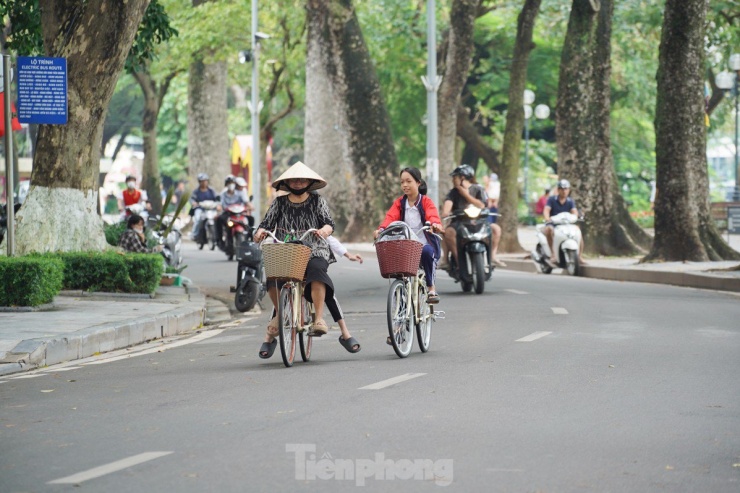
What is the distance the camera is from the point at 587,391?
9609 millimetres

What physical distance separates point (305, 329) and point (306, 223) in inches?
33.3

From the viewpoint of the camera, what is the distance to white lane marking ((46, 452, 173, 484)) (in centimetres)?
661

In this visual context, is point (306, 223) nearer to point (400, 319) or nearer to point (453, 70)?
point (400, 319)

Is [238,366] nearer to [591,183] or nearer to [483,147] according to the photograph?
[591,183]

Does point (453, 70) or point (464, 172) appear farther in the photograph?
point (453, 70)

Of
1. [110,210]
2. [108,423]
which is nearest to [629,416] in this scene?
[108,423]

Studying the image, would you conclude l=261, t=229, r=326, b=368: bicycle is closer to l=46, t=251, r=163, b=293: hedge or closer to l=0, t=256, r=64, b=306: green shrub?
l=0, t=256, r=64, b=306: green shrub

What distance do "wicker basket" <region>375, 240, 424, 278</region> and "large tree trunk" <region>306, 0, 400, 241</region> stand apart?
26.0 m

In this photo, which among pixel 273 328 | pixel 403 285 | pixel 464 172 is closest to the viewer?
pixel 273 328

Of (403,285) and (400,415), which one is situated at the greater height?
(403,285)

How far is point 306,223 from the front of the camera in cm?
1155

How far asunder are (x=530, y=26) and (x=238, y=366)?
2456 cm

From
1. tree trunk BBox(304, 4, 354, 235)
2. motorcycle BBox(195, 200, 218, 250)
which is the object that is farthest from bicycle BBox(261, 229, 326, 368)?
tree trunk BBox(304, 4, 354, 235)

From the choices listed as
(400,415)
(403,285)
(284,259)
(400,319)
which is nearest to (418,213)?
(403,285)
